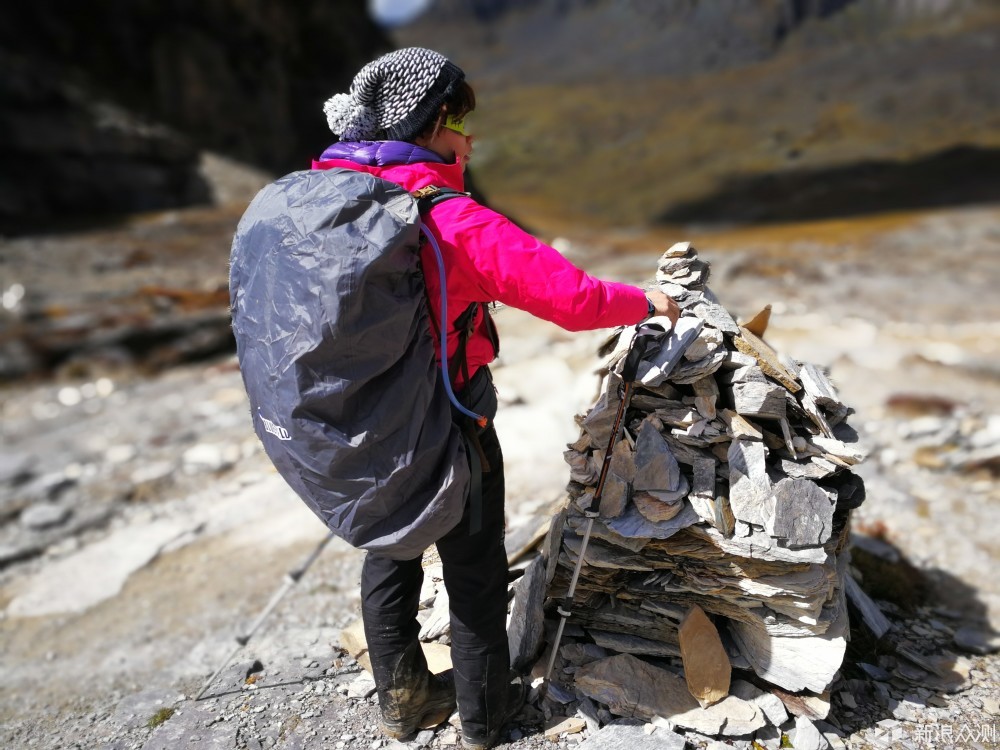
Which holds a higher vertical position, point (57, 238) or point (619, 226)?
point (57, 238)

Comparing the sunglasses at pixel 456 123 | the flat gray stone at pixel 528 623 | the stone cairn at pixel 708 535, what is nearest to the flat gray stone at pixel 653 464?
the stone cairn at pixel 708 535

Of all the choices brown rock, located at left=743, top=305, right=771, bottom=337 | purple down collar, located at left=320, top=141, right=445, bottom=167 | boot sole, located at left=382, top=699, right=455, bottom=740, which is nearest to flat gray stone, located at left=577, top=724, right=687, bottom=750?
boot sole, located at left=382, top=699, right=455, bottom=740

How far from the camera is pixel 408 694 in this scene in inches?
129

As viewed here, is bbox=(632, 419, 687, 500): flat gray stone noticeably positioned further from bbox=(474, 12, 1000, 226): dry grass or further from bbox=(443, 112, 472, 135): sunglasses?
bbox=(474, 12, 1000, 226): dry grass

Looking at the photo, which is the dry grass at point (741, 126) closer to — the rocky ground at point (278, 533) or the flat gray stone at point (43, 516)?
the rocky ground at point (278, 533)

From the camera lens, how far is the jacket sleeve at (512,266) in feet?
8.21

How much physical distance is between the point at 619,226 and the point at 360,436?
30.4 metres

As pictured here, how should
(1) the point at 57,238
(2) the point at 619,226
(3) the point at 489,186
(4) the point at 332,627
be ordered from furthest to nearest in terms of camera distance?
(3) the point at 489,186 < (2) the point at 619,226 < (1) the point at 57,238 < (4) the point at 332,627

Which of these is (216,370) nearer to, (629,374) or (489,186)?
(629,374)

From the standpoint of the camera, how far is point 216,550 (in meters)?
Answer: 6.14

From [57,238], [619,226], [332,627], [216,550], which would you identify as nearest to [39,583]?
[216,550]

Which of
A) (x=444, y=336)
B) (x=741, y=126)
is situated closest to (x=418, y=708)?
(x=444, y=336)

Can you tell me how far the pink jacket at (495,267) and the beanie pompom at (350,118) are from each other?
135 millimetres

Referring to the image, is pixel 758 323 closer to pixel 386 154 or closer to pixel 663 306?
pixel 663 306
